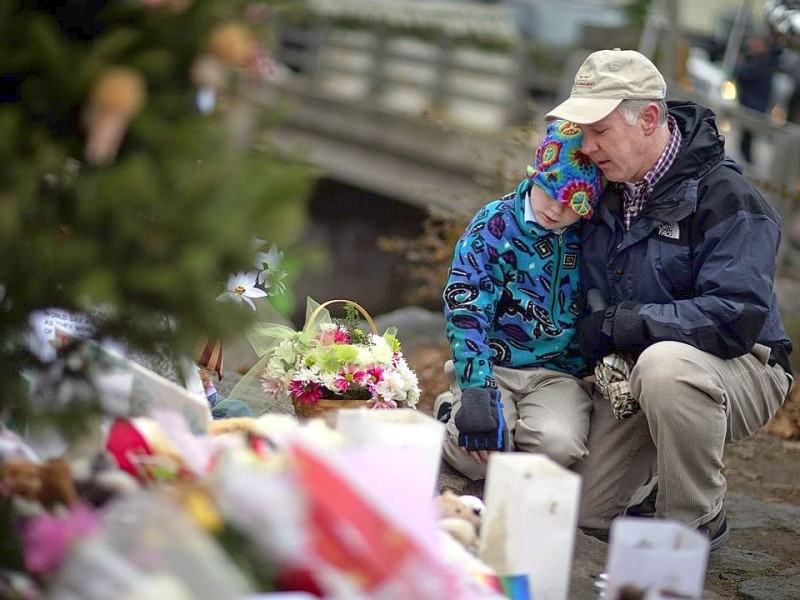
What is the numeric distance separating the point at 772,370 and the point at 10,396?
261 centimetres

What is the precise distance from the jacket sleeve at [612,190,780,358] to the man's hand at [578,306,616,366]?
0.03 metres

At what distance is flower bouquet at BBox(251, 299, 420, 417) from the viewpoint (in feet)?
12.1

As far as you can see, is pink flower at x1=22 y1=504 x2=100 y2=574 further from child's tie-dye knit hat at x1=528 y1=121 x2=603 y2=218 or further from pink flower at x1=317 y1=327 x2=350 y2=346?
child's tie-dye knit hat at x1=528 y1=121 x2=603 y2=218

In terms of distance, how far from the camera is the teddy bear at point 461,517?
2498mm

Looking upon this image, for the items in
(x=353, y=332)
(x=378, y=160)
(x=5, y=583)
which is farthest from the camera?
(x=378, y=160)

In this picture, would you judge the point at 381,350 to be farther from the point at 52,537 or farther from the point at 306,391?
the point at 52,537

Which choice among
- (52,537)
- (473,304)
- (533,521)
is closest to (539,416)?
(473,304)

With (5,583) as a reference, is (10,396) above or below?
above

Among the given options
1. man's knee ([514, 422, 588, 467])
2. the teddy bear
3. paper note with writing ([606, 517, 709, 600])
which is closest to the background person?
man's knee ([514, 422, 588, 467])

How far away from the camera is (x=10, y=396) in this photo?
6.13 feet

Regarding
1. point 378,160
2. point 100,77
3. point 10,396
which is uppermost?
point 100,77

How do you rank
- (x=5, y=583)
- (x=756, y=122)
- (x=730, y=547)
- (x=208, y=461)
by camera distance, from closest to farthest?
1. (x=5, y=583)
2. (x=208, y=461)
3. (x=730, y=547)
4. (x=756, y=122)

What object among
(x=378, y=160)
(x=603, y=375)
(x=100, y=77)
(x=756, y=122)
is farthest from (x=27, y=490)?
(x=378, y=160)

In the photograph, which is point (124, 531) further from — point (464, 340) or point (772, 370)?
point (772, 370)
